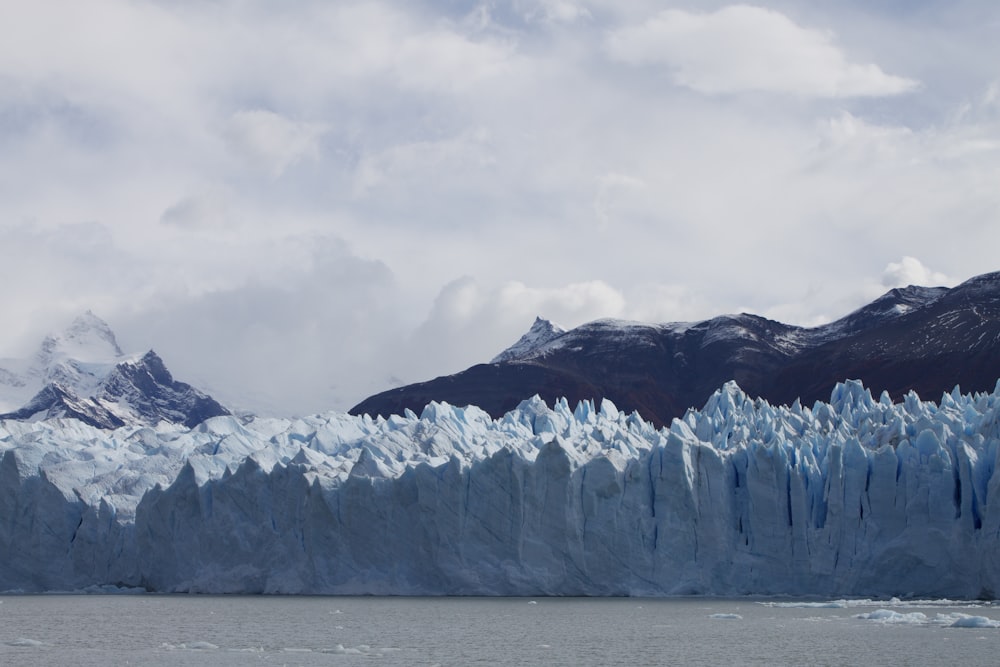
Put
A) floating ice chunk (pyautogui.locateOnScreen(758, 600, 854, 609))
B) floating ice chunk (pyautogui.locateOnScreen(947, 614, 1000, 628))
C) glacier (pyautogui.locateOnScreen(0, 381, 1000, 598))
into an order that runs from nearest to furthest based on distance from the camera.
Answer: floating ice chunk (pyautogui.locateOnScreen(947, 614, 1000, 628)) < floating ice chunk (pyautogui.locateOnScreen(758, 600, 854, 609)) < glacier (pyautogui.locateOnScreen(0, 381, 1000, 598))

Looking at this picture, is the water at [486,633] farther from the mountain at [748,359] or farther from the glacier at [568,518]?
the mountain at [748,359]

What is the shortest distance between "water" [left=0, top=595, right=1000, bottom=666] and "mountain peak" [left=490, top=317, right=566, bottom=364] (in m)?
85.0

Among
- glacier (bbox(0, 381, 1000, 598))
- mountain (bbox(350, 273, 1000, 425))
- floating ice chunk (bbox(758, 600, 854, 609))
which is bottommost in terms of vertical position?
floating ice chunk (bbox(758, 600, 854, 609))

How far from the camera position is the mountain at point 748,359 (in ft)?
311

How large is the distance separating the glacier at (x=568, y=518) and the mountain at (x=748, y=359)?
1454 inches

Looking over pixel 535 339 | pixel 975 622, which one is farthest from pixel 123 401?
pixel 975 622

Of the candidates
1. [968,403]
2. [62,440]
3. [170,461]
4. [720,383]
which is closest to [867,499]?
[968,403]

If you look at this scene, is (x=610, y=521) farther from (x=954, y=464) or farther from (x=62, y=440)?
(x=62, y=440)

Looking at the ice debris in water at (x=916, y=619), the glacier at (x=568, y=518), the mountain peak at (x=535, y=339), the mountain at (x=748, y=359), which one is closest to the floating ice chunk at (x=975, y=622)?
the ice debris in water at (x=916, y=619)

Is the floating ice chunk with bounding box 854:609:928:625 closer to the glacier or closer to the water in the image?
the water

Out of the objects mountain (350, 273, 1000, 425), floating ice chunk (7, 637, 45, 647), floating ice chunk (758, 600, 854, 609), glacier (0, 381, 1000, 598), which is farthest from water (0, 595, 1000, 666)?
mountain (350, 273, 1000, 425)

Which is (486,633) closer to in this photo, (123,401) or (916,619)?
(916,619)

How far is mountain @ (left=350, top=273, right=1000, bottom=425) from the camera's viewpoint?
311 feet

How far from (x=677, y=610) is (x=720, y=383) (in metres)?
63.7
